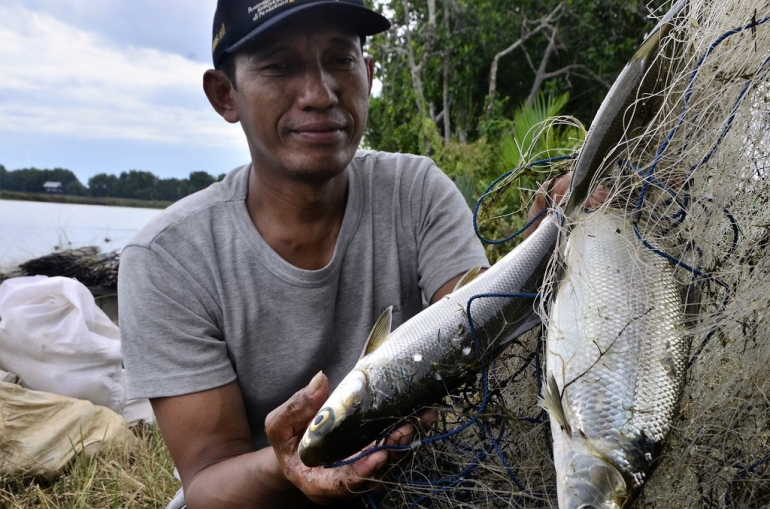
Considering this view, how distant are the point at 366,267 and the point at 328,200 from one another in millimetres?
375

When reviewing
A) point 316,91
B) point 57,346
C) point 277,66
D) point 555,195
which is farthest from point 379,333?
point 57,346

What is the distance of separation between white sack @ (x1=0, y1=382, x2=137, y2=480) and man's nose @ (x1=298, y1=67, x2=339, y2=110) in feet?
10.0

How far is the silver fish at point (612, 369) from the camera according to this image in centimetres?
152

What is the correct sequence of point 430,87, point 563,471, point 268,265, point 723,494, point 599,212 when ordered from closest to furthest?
point 563,471, point 723,494, point 599,212, point 268,265, point 430,87

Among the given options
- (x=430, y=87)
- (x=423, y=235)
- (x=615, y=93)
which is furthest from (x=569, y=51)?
(x=615, y=93)

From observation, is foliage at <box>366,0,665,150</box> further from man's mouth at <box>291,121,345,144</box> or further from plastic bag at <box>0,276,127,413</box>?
man's mouth at <box>291,121,345,144</box>

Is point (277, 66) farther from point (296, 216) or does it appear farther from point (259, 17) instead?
point (296, 216)

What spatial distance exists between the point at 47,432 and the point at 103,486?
70cm

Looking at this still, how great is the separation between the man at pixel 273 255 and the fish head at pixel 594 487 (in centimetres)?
120

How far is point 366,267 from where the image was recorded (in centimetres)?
307

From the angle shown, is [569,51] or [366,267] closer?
[366,267]

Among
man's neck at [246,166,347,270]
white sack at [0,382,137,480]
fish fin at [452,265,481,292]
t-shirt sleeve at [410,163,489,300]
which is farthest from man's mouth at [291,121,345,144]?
white sack at [0,382,137,480]

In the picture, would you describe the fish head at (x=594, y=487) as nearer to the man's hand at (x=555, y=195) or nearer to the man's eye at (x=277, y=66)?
the man's hand at (x=555, y=195)

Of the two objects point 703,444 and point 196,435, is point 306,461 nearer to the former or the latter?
point 196,435
